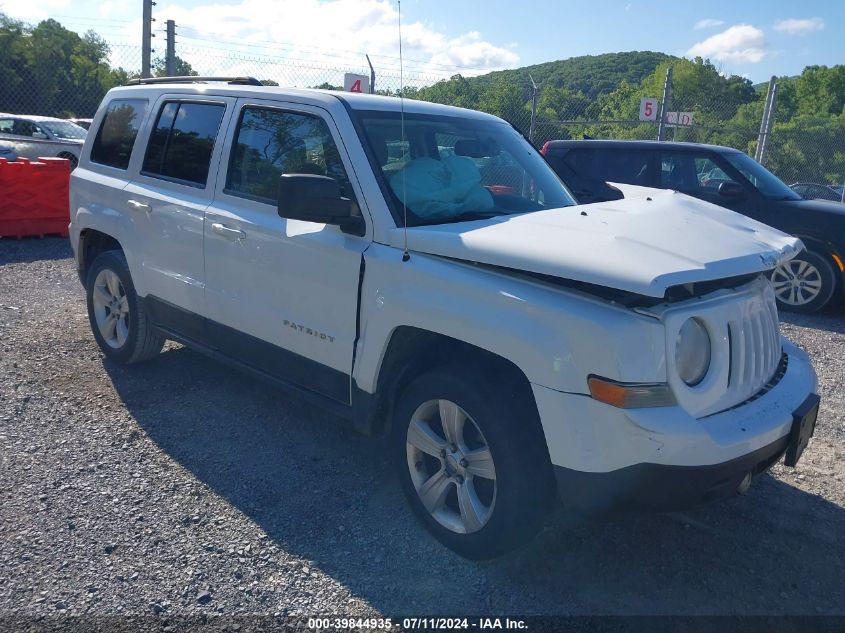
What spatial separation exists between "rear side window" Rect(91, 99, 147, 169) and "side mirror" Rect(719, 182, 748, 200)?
5994 mm

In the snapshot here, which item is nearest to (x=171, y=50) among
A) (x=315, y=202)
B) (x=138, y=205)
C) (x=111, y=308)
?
(x=111, y=308)

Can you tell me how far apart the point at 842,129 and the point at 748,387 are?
19.5m

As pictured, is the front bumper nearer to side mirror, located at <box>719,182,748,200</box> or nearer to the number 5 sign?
side mirror, located at <box>719,182,748,200</box>

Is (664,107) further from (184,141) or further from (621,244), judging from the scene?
(621,244)

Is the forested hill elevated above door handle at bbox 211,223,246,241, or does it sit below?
above

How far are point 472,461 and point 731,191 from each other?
621cm

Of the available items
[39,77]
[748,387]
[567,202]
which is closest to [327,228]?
[567,202]

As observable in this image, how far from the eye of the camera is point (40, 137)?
1858 cm

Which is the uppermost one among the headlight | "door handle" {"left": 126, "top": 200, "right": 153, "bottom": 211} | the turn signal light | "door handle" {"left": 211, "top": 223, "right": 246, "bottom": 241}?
"door handle" {"left": 126, "top": 200, "right": 153, "bottom": 211}

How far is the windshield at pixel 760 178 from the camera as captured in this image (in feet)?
27.0

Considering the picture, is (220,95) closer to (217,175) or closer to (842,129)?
(217,175)

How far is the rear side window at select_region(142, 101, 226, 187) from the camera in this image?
437cm

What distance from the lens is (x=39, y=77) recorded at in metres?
31.3

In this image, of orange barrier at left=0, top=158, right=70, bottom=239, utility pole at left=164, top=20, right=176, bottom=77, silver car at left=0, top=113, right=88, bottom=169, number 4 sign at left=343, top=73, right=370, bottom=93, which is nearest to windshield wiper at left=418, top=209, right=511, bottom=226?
number 4 sign at left=343, top=73, right=370, bottom=93
